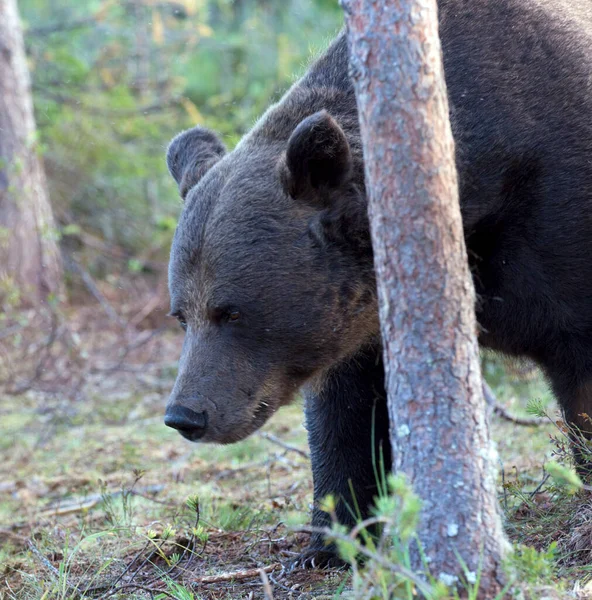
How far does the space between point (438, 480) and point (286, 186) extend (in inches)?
60.3

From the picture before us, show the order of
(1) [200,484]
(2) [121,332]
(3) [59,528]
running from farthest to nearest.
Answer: (2) [121,332], (1) [200,484], (3) [59,528]

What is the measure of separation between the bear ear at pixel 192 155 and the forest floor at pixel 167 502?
150 cm

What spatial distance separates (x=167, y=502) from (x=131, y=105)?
8.22 meters

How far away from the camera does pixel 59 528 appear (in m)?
4.50

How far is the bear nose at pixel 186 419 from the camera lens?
332cm

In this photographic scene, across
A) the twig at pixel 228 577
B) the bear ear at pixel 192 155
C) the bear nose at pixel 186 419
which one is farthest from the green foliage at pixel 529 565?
the bear ear at pixel 192 155

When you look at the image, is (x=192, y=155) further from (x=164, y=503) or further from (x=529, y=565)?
(x=529, y=565)

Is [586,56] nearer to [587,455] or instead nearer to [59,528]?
[587,455]

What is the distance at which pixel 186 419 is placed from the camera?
3.32m

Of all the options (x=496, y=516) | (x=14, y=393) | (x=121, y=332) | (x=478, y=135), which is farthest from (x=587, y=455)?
(x=121, y=332)

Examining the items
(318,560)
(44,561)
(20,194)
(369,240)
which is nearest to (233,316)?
(369,240)

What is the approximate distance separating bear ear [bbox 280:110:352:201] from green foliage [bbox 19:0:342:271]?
774 cm

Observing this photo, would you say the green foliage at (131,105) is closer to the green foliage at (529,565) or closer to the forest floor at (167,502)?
the forest floor at (167,502)

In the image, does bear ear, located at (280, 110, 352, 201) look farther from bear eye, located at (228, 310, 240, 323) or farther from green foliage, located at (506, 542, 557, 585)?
green foliage, located at (506, 542, 557, 585)
